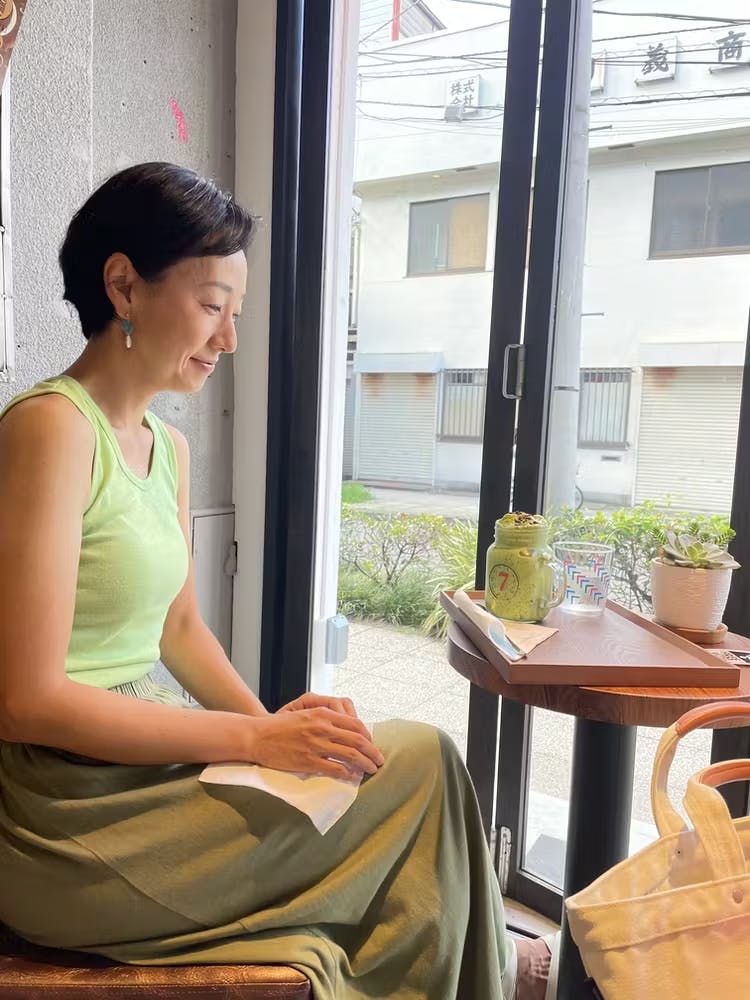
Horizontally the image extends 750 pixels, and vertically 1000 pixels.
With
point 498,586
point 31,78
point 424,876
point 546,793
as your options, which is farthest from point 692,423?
point 31,78

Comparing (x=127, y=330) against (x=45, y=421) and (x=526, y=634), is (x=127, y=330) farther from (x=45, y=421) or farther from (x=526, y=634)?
(x=526, y=634)

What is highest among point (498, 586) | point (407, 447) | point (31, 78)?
point (31, 78)

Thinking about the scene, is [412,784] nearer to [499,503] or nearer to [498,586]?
[498,586]

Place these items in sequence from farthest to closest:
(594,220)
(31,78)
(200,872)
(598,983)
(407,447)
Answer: (407,447) < (594,220) < (31,78) < (200,872) < (598,983)

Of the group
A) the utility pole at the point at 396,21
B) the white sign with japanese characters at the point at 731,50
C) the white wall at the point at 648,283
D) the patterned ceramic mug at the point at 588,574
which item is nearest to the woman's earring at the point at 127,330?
the patterned ceramic mug at the point at 588,574

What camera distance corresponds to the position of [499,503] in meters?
1.74

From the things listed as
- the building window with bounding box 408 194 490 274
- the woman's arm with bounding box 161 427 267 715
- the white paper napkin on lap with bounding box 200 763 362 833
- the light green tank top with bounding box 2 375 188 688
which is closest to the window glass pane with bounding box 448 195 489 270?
the building window with bounding box 408 194 490 274

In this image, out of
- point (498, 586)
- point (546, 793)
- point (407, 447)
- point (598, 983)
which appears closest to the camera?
point (598, 983)

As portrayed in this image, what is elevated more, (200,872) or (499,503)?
(499,503)

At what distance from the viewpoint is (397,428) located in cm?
207

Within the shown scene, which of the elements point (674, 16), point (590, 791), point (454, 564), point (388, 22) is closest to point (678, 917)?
point (590, 791)

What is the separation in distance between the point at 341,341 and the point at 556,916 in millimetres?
1523

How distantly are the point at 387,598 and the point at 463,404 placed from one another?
605 millimetres

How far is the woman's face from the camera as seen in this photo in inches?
41.4
